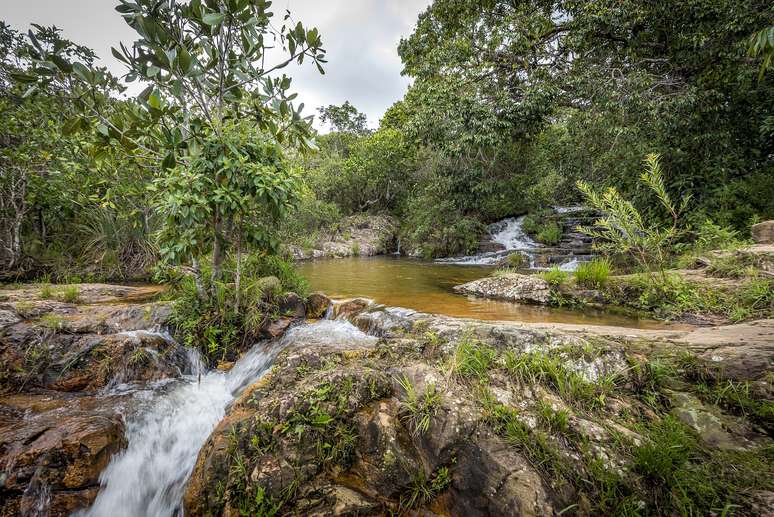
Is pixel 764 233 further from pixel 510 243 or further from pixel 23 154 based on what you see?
pixel 23 154

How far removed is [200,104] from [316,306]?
3.26 m

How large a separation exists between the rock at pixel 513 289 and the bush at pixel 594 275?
0.52 m

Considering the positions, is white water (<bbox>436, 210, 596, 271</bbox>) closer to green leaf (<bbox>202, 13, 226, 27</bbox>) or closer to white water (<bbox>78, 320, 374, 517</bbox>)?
white water (<bbox>78, 320, 374, 517</bbox>)

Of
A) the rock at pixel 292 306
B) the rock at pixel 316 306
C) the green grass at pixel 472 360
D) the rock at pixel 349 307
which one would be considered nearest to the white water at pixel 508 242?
the rock at pixel 349 307

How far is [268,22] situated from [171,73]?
1251mm

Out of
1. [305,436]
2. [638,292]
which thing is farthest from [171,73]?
[638,292]

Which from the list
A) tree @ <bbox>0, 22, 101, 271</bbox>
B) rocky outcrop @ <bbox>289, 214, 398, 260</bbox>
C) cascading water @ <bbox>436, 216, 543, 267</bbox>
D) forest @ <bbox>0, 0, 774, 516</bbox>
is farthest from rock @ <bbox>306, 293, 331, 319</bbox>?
rocky outcrop @ <bbox>289, 214, 398, 260</bbox>

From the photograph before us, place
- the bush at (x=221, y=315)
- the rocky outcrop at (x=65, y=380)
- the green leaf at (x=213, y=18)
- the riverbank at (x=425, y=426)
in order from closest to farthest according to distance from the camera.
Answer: the riverbank at (x=425, y=426)
the rocky outcrop at (x=65, y=380)
the green leaf at (x=213, y=18)
the bush at (x=221, y=315)

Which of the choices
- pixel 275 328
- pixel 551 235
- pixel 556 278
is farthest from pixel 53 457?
pixel 551 235

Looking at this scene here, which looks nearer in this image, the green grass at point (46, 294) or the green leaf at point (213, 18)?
the green leaf at point (213, 18)

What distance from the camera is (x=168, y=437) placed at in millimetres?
2746

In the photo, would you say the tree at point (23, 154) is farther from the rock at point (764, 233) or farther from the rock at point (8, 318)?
the rock at point (764, 233)

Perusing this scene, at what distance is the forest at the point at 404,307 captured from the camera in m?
1.81

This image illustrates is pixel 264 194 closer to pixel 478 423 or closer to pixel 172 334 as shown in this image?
pixel 172 334
